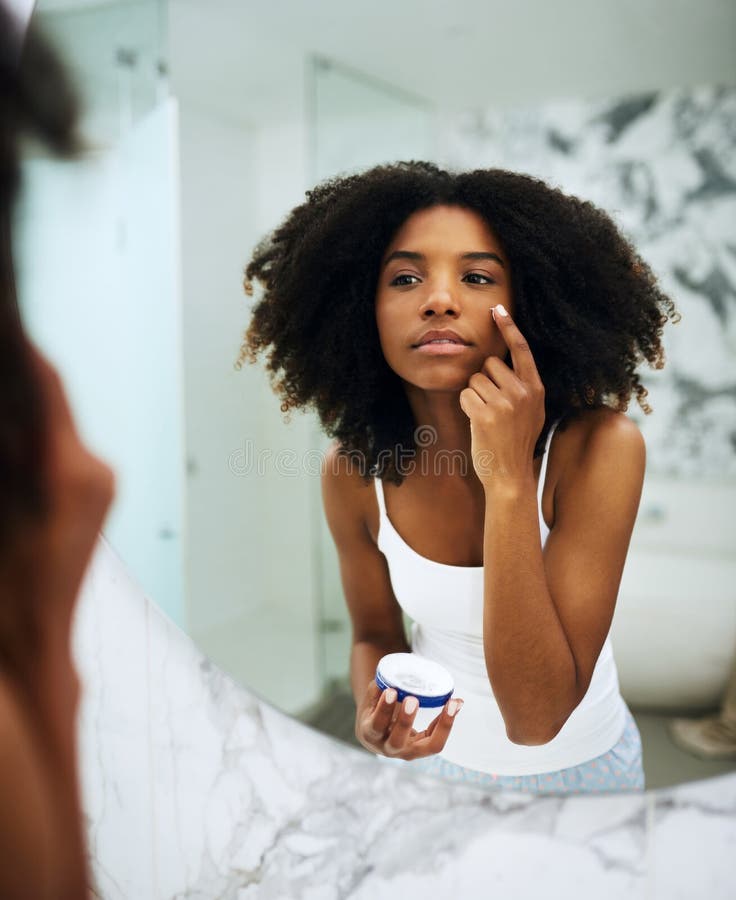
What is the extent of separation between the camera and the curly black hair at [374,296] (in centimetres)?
52

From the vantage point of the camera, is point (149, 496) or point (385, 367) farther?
point (149, 496)

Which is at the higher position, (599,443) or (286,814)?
(599,443)

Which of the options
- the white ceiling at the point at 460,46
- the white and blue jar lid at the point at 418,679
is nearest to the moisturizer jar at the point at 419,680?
the white and blue jar lid at the point at 418,679

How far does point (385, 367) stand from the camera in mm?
578

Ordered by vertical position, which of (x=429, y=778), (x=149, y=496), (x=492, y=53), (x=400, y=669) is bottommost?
(x=429, y=778)

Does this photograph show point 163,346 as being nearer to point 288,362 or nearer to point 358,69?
point 288,362

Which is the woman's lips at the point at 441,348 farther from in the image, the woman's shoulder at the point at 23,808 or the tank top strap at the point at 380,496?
the woman's shoulder at the point at 23,808

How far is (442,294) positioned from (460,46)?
0.66ft

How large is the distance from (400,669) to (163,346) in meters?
0.38

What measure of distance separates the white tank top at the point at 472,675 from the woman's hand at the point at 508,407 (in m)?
0.09

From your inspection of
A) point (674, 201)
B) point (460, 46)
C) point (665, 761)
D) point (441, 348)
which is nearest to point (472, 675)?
point (665, 761)

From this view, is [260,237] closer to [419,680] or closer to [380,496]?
[380,496]

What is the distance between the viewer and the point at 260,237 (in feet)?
2.01

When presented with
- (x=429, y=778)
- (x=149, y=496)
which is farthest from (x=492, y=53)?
(x=429, y=778)
